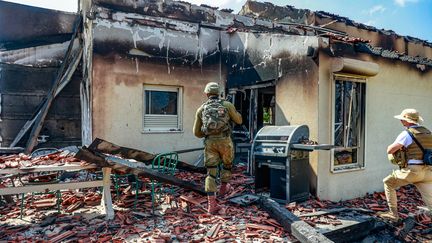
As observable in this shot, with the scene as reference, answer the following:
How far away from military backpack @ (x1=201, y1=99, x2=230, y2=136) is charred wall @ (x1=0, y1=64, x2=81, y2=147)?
555cm

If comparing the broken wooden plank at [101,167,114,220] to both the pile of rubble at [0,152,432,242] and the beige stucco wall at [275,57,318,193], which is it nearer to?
the pile of rubble at [0,152,432,242]

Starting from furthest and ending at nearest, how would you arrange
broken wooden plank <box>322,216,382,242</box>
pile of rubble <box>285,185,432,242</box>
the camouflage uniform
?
1. the camouflage uniform
2. pile of rubble <box>285,185,432,242</box>
3. broken wooden plank <box>322,216,382,242</box>

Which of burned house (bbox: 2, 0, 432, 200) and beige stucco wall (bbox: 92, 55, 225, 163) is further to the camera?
beige stucco wall (bbox: 92, 55, 225, 163)

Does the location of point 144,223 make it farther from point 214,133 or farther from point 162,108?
point 162,108

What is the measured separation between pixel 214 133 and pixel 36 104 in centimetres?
638

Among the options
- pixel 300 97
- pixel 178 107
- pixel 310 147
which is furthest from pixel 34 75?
pixel 310 147

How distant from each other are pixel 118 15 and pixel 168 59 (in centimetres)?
170

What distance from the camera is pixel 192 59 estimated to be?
850 centimetres

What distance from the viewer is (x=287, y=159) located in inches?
211

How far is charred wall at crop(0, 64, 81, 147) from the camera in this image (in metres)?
8.28

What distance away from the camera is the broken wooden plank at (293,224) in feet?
12.6

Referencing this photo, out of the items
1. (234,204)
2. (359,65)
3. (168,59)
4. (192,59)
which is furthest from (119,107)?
(359,65)

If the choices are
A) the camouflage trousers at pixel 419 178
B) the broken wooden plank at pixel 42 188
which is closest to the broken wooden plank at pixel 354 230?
the camouflage trousers at pixel 419 178

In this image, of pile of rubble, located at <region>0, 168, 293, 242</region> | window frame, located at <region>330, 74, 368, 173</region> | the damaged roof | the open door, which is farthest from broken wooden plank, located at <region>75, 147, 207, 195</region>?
the damaged roof
